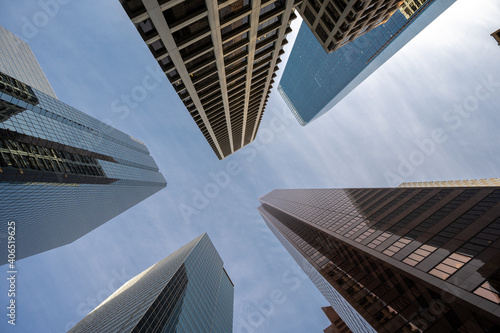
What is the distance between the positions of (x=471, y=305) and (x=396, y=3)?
163 feet

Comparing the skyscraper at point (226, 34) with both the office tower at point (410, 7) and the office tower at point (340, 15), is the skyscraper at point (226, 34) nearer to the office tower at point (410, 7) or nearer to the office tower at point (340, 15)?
the office tower at point (340, 15)

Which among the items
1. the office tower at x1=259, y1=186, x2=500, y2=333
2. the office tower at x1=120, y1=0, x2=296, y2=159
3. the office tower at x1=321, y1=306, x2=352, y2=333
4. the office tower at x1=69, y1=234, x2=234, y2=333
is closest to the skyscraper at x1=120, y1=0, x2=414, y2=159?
the office tower at x1=120, y1=0, x2=296, y2=159

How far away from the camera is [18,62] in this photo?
72375mm

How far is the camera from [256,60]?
34.0 metres

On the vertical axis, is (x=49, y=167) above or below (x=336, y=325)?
above

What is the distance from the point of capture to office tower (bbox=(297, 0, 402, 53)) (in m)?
38.1

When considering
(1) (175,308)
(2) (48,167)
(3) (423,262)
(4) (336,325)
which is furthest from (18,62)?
(4) (336,325)

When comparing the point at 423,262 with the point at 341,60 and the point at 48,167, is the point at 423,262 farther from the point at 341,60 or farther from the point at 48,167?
the point at 341,60

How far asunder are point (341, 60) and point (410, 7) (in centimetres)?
3478

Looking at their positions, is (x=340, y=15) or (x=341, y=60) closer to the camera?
(x=340, y=15)

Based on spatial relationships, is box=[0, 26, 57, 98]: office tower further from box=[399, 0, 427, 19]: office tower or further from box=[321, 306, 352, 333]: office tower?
box=[321, 306, 352, 333]: office tower

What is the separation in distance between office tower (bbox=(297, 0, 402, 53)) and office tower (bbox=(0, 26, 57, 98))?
71.7 metres

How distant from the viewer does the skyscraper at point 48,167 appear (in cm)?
4450

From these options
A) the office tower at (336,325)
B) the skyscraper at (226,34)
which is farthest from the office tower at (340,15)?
the office tower at (336,325)
